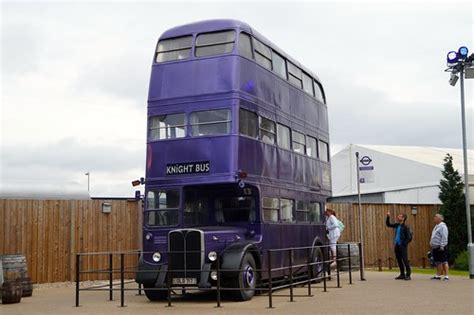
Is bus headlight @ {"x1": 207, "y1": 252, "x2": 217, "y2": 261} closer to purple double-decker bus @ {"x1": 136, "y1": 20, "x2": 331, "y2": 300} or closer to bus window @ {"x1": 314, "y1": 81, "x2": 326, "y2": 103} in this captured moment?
purple double-decker bus @ {"x1": 136, "y1": 20, "x2": 331, "y2": 300}

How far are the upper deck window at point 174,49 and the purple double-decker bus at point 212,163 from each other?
0.02 metres

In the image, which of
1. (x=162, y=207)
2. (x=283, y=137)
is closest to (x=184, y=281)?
(x=162, y=207)

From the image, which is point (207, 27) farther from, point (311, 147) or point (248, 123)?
point (311, 147)

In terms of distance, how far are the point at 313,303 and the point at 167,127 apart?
15.7ft

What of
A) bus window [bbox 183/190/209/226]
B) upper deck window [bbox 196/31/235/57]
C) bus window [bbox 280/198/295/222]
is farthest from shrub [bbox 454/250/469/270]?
upper deck window [bbox 196/31/235/57]

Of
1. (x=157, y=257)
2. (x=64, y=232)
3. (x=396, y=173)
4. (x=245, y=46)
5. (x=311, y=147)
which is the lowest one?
(x=157, y=257)

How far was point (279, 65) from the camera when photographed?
16.3 metres

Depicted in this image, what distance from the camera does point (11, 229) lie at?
54.9ft

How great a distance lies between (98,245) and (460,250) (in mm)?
13901

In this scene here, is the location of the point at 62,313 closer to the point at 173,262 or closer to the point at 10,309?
the point at 10,309

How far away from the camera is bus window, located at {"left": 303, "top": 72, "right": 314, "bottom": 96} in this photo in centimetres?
1827

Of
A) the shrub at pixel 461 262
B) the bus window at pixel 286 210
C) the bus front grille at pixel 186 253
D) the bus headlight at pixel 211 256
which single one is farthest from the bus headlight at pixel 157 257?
the shrub at pixel 461 262

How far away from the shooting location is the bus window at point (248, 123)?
13734 millimetres

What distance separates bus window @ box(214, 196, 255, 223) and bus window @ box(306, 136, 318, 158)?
12.8 ft
